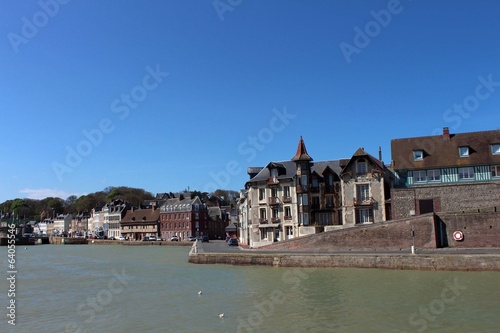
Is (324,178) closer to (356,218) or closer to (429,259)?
(356,218)

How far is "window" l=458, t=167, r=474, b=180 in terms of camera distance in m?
42.7

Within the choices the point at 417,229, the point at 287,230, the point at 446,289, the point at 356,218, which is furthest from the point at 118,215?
the point at 446,289

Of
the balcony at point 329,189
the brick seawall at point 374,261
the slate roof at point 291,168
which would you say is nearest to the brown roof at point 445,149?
the slate roof at point 291,168

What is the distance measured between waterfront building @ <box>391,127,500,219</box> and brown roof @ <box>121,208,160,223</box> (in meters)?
81.4

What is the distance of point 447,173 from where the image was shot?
142 ft

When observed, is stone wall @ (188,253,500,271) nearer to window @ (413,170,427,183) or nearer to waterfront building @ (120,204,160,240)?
window @ (413,170,427,183)

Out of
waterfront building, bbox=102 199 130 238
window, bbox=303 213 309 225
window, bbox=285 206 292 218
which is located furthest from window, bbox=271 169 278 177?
waterfront building, bbox=102 199 130 238

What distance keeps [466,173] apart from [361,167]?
10114mm

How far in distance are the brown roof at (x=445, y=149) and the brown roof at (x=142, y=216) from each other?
80770 mm

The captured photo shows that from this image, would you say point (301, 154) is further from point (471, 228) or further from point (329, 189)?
point (471, 228)

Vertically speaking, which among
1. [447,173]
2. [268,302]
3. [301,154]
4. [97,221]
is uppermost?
[301,154]

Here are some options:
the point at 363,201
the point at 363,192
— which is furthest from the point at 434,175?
the point at 363,201

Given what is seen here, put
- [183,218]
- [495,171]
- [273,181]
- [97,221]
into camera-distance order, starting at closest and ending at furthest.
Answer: [495,171], [273,181], [183,218], [97,221]

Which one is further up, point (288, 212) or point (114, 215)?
point (114, 215)
